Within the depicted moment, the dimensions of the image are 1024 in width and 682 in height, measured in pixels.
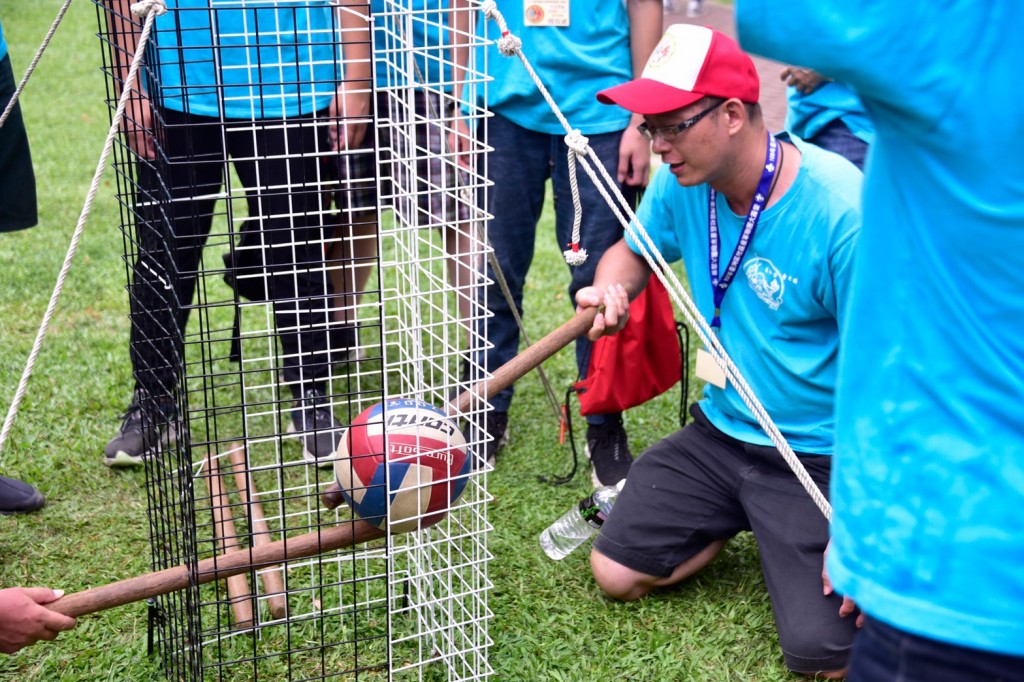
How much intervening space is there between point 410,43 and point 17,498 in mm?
2133

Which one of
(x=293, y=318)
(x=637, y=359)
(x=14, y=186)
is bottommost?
(x=637, y=359)

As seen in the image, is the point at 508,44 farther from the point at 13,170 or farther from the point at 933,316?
the point at 13,170

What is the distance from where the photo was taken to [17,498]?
133 inches

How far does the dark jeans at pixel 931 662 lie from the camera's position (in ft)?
4.00

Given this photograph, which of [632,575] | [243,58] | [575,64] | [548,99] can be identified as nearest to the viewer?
[548,99]

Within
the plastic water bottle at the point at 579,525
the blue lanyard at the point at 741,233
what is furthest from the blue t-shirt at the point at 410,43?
the plastic water bottle at the point at 579,525

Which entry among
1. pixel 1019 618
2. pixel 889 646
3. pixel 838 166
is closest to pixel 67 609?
pixel 889 646

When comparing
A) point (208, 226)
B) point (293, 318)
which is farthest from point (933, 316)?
point (208, 226)

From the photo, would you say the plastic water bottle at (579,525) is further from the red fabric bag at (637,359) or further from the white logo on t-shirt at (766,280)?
the white logo on t-shirt at (766,280)

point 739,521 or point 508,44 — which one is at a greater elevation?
point 508,44

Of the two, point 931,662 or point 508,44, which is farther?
point 508,44

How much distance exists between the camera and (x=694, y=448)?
3238mm

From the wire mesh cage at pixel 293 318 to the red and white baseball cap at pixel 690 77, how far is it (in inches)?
17.5

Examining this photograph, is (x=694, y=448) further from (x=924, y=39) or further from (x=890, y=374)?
(x=924, y=39)
